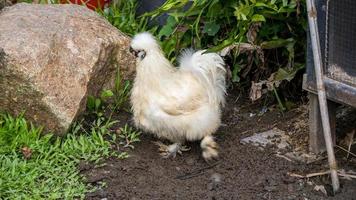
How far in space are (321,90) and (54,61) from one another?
1836 millimetres

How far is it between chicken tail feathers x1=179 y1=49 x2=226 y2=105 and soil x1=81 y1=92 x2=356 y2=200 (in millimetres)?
364

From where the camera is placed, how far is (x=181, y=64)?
493 cm

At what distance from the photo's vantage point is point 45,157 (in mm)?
4637

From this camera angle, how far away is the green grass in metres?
4.31

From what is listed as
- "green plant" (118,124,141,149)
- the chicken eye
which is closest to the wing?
the chicken eye

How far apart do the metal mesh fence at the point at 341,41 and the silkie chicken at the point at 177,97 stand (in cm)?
85

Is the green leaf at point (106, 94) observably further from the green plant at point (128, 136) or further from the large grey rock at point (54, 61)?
the green plant at point (128, 136)

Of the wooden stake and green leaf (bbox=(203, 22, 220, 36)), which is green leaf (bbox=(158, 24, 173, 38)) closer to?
green leaf (bbox=(203, 22, 220, 36))

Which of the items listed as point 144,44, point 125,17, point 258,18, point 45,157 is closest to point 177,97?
point 144,44

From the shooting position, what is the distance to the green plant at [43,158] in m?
4.31

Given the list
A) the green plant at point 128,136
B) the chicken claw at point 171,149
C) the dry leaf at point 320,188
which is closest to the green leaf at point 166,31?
the green plant at point 128,136

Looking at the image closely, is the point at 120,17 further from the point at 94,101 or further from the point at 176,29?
the point at 94,101

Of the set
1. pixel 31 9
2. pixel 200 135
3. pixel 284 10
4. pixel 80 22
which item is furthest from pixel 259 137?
pixel 31 9

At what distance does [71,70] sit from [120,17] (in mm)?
1461
